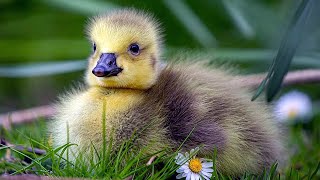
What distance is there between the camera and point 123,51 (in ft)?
5.32

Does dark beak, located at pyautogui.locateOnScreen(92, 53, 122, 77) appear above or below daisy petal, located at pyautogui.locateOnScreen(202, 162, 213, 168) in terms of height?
above

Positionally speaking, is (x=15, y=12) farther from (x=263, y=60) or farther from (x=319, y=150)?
(x=319, y=150)

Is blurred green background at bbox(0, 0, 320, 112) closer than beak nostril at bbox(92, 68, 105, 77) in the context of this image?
No

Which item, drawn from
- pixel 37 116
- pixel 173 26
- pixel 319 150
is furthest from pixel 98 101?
pixel 173 26

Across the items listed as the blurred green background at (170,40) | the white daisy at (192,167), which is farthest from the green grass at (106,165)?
the blurred green background at (170,40)

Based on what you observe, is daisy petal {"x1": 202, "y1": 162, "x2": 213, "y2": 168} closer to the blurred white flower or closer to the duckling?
the duckling

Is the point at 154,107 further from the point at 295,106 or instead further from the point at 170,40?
the point at 170,40

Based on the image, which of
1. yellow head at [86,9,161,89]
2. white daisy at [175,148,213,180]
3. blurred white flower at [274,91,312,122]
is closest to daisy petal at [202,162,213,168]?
white daisy at [175,148,213,180]

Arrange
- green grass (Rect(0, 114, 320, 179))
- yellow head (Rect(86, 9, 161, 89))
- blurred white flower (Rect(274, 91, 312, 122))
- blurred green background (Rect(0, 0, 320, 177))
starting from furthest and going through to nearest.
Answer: blurred white flower (Rect(274, 91, 312, 122)) < blurred green background (Rect(0, 0, 320, 177)) < yellow head (Rect(86, 9, 161, 89)) < green grass (Rect(0, 114, 320, 179))

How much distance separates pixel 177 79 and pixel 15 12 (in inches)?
84.7

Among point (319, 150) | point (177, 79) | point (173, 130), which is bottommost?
point (319, 150)

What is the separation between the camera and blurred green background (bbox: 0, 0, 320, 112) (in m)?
2.63

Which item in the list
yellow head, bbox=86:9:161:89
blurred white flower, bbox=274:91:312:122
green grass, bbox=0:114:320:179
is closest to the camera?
green grass, bbox=0:114:320:179

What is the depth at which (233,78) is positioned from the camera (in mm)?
1871
